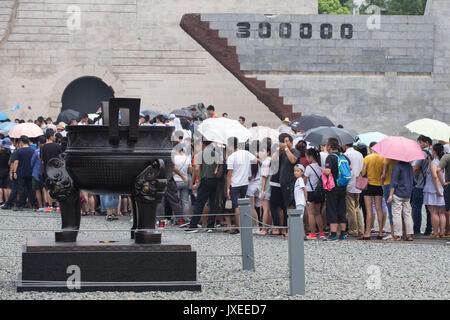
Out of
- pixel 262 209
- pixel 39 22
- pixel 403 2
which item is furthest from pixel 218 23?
pixel 403 2

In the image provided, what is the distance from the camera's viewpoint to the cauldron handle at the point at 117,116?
7797 mm

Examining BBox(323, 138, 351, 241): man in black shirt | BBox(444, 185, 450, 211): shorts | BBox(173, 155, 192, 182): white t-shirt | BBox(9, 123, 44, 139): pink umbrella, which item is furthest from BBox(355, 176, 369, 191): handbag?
BBox(9, 123, 44, 139): pink umbrella

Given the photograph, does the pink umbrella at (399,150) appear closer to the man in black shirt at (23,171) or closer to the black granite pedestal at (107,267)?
the black granite pedestal at (107,267)

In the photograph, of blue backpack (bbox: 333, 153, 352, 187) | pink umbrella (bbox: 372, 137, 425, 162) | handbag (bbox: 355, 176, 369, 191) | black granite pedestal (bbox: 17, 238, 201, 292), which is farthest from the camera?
handbag (bbox: 355, 176, 369, 191)

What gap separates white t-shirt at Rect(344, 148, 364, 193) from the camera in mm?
13070

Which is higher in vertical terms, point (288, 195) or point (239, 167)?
point (239, 167)

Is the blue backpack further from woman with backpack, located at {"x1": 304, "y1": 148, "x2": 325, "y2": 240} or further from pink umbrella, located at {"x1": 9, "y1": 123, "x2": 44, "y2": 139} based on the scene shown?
pink umbrella, located at {"x1": 9, "y1": 123, "x2": 44, "y2": 139}

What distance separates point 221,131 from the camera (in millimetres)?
13703

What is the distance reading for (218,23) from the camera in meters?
25.4

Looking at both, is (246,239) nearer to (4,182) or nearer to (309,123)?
(309,123)

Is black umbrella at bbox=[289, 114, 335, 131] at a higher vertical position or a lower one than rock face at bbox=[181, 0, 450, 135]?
lower

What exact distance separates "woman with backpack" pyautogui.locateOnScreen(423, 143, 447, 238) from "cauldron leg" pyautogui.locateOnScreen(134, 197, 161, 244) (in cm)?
662

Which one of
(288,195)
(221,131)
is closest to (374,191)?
(288,195)

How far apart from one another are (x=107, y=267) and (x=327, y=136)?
6.70m
